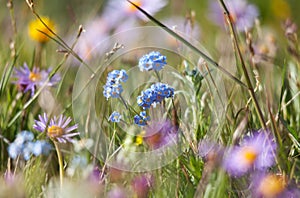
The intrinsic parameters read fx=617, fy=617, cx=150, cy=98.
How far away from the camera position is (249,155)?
1.03 meters

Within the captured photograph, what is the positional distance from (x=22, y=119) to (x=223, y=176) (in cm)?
58

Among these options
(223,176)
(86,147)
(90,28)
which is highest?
(90,28)

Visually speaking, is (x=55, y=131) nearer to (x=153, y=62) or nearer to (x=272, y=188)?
(x=153, y=62)

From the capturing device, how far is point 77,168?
1.00 metres

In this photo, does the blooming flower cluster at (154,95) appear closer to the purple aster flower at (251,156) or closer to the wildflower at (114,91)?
the wildflower at (114,91)

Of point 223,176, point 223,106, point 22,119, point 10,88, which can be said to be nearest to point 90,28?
point 10,88

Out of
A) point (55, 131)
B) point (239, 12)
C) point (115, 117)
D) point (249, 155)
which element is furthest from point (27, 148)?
point (239, 12)

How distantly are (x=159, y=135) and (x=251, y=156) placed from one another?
0.53 ft

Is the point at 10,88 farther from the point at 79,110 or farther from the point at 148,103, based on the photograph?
the point at 148,103

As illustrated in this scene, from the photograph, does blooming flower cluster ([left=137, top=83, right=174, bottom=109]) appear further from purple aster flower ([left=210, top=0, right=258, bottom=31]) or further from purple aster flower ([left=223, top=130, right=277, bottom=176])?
purple aster flower ([left=210, top=0, right=258, bottom=31])

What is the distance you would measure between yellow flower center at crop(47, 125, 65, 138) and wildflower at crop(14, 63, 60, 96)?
25cm

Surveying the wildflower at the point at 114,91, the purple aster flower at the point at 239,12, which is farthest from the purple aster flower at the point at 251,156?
the purple aster flower at the point at 239,12

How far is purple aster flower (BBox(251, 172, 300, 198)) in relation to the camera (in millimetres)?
943

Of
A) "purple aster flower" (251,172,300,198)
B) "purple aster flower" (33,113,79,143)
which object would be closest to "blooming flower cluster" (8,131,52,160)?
"purple aster flower" (33,113,79,143)
